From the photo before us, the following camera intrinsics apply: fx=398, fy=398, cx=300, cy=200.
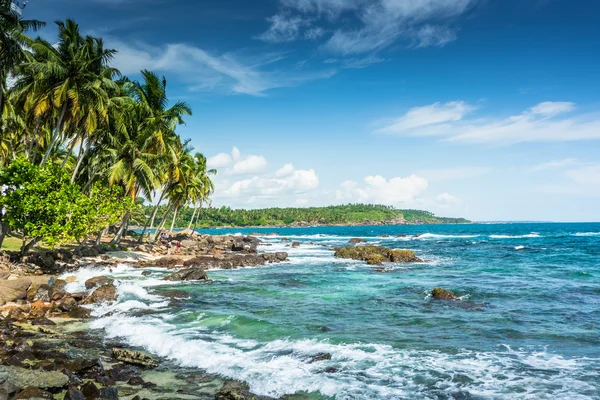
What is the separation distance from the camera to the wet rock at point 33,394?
739 cm

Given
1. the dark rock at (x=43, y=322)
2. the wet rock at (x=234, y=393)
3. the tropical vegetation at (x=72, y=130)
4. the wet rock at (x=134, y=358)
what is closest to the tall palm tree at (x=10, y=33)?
the tropical vegetation at (x=72, y=130)

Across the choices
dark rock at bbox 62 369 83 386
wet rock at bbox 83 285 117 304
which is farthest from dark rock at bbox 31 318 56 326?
dark rock at bbox 62 369 83 386

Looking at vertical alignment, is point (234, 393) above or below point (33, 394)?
below

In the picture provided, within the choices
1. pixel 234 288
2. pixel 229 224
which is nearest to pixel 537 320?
pixel 234 288

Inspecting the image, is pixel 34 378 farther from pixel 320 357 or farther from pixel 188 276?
pixel 188 276

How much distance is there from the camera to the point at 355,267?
33875 mm

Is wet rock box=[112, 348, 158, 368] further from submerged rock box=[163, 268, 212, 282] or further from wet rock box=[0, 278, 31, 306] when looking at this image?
submerged rock box=[163, 268, 212, 282]

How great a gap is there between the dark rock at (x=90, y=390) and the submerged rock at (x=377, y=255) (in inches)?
1191

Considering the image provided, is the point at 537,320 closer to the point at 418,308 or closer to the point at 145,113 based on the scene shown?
the point at 418,308

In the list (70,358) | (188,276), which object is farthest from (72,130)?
(70,358)

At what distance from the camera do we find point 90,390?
26.0 feet

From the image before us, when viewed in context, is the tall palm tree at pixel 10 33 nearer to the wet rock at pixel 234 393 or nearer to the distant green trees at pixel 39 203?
the distant green trees at pixel 39 203

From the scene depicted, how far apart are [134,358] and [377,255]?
30385 millimetres

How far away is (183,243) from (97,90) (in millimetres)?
25420
